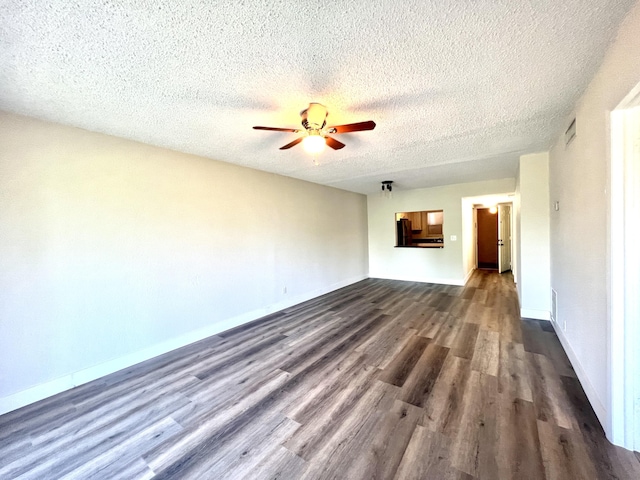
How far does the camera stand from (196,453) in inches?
63.3

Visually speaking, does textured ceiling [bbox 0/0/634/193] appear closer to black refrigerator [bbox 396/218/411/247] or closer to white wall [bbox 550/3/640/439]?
white wall [bbox 550/3/640/439]

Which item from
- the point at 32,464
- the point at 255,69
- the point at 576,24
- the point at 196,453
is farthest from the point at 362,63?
the point at 32,464

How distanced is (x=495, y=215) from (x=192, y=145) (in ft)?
29.6

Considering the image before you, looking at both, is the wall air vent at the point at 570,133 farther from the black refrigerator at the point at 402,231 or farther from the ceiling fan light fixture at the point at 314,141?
the black refrigerator at the point at 402,231

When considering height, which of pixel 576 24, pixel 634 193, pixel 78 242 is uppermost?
pixel 576 24

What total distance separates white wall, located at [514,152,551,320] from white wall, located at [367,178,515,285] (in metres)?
1.84

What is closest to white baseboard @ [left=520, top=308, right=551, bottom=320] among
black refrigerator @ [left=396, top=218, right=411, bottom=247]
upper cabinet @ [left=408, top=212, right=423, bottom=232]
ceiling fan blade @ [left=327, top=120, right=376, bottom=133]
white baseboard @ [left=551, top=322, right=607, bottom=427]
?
white baseboard @ [left=551, top=322, right=607, bottom=427]

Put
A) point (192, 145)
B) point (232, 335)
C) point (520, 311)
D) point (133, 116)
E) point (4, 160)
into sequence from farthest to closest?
1. point (520, 311)
2. point (232, 335)
3. point (192, 145)
4. point (133, 116)
5. point (4, 160)

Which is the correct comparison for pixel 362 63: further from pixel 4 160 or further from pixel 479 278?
pixel 479 278

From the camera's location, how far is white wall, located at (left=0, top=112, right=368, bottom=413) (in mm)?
2137

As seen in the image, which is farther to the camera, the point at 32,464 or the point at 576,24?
the point at 32,464

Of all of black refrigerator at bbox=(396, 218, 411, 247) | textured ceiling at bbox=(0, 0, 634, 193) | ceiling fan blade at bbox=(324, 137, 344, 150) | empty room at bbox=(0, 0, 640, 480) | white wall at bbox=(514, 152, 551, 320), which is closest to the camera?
textured ceiling at bbox=(0, 0, 634, 193)

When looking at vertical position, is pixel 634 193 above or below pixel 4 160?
below

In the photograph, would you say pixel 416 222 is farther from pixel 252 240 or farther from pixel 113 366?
pixel 113 366
